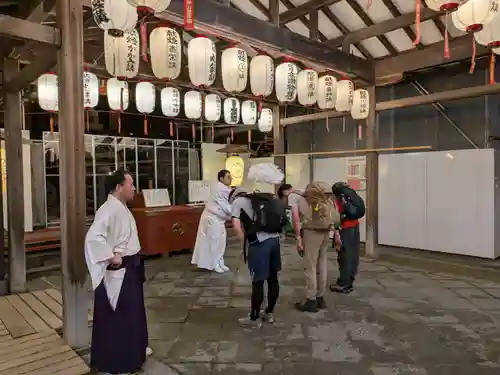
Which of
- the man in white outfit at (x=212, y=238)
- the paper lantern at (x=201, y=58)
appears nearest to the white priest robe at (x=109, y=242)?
the paper lantern at (x=201, y=58)

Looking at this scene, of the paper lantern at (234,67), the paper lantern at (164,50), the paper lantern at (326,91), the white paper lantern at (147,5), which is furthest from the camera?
the paper lantern at (326,91)

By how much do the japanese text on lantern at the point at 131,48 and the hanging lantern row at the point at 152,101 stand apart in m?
1.21

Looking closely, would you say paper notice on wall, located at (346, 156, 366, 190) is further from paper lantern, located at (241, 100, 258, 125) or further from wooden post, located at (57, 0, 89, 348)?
wooden post, located at (57, 0, 89, 348)

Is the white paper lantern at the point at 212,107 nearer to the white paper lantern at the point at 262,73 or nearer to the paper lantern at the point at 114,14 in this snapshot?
the white paper lantern at the point at 262,73

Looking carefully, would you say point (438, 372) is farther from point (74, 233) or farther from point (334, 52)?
point (334, 52)

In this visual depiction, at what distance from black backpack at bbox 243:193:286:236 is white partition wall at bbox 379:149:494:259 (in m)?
6.13

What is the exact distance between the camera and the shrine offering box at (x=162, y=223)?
8.62m

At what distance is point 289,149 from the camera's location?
13.5 meters

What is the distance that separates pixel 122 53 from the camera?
628 cm

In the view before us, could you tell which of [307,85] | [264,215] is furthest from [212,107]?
[264,215]

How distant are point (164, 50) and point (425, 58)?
5446mm

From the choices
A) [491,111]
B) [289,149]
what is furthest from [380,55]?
[289,149]

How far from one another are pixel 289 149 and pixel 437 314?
898 centimetres

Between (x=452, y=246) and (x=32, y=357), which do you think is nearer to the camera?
(x=32, y=357)
